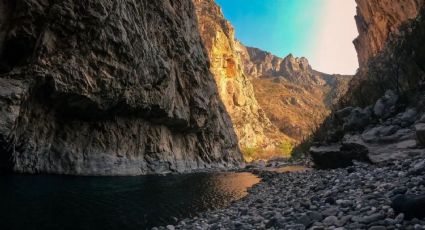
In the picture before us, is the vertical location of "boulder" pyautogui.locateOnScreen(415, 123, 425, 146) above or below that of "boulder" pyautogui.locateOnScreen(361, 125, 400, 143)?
below

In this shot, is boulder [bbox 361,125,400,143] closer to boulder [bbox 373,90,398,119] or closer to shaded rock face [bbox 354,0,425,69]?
boulder [bbox 373,90,398,119]

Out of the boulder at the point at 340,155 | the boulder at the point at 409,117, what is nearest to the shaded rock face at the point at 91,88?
the boulder at the point at 340,155

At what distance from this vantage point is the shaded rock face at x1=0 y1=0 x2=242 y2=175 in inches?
1419

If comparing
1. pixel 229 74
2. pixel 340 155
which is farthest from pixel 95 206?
pixel 229 74

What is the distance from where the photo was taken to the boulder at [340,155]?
2277 cm

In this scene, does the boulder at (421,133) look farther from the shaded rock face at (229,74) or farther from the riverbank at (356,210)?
the shaded rock face at (229,74)

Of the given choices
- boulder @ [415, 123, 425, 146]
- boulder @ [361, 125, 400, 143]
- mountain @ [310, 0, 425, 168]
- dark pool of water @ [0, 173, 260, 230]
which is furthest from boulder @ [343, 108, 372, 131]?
dark pool of water @ [0, 173, 260, 230]

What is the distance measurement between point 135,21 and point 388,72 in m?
34.1

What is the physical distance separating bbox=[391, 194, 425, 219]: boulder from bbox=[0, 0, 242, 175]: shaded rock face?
104 feet

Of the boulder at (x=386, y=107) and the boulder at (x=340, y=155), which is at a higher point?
the boulder at (x=386, y=107)

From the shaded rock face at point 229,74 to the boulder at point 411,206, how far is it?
15918cm

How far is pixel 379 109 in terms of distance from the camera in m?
25.7

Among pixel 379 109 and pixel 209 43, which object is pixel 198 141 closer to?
pixel 379 109

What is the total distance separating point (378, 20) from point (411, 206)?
108532mm
